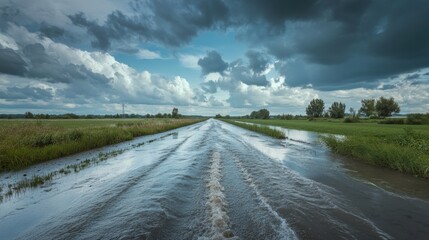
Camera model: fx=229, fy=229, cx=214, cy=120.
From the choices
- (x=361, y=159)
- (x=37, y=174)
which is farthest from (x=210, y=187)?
(x=361, y=159)

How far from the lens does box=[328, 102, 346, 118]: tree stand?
133875 mm

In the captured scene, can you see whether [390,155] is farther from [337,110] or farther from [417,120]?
[337,110]

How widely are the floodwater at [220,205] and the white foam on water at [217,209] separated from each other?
2 cm

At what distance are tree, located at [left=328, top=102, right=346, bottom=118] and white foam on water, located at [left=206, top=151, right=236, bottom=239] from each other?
143 meters

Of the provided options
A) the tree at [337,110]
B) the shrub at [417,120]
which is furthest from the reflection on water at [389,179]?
the tree at [337,110]

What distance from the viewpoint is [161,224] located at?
5730mm

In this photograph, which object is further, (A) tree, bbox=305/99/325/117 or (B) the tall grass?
(A) tree, bbox=305/99/325/117

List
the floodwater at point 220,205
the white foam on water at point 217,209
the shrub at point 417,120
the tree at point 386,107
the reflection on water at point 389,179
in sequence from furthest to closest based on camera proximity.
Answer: the tree at point 386,107 → the shrub at point 417,120 → the reflection on water at point 389,179 → the floodwater at point 220,205 → the white foam on water at point 217,209

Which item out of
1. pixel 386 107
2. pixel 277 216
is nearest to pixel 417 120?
pixel 386 107

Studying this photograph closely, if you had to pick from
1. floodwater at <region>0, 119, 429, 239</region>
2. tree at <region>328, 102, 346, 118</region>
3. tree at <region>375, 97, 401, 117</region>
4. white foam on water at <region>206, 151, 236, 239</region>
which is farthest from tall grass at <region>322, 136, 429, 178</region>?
tree at <region>328, 102, 346, 118</region>

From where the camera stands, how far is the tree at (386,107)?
97.1m

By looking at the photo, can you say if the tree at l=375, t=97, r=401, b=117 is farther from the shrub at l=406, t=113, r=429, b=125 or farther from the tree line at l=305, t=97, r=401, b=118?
the shrub at l=406, t=113, r=429, b=125

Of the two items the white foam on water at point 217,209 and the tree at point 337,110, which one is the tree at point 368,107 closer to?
the tree at point 337,110

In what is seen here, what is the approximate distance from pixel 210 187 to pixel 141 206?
2856 millimetres
